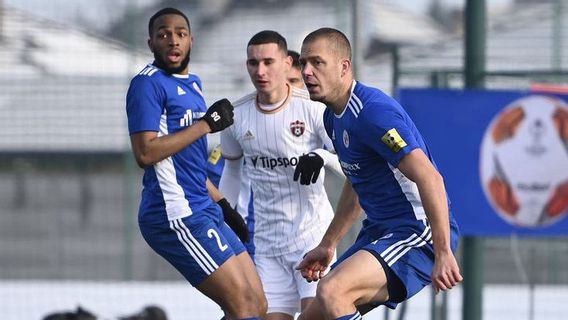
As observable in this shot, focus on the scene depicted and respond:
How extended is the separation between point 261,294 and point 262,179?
95 centimetres

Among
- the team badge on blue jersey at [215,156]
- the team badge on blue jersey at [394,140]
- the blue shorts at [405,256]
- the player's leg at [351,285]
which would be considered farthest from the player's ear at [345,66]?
the team badge on blue jersey at [215,156]

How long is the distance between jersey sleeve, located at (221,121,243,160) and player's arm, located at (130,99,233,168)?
1.12 m

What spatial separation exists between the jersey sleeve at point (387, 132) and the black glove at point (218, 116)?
0.80 meters

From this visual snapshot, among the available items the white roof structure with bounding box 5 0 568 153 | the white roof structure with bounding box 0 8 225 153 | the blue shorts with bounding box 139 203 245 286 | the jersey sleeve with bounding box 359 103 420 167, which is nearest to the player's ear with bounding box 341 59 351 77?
the jersey sleeve with bounding box 359 103 420 167

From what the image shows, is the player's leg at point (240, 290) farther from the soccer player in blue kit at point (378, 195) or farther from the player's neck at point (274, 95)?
the player's neck at point (274, 95)

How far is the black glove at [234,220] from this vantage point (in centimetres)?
791

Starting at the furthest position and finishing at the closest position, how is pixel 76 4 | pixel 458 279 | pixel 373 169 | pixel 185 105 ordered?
pixel 76 4 → pixel 185 105 → pixel 373 169 → pixel 458 279

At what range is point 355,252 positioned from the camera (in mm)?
6758

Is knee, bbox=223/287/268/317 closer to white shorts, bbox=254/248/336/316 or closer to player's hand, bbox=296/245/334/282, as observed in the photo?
player's hand, bbox=296/245/334/282

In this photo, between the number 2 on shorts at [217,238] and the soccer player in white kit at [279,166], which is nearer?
the number 2 on shorts at [217,238]

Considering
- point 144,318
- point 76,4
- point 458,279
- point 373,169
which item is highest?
point 76,4

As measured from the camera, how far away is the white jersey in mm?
8047

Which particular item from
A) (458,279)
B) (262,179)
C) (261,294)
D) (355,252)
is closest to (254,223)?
(262,179)

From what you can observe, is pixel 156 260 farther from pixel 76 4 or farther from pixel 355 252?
pixel 355 252
